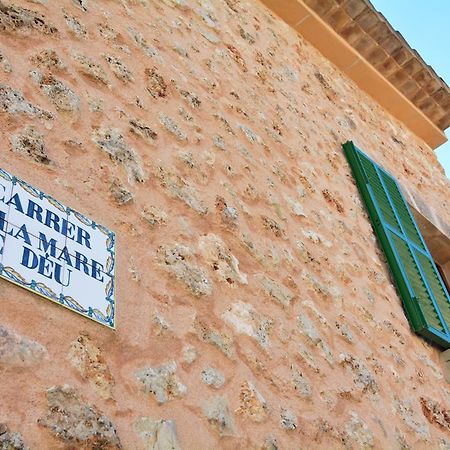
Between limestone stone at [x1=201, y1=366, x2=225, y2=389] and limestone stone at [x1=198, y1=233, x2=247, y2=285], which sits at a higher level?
limestone stone at [x1=198, y1=233, x2=247, y2=285]

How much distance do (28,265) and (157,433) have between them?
1.84ft

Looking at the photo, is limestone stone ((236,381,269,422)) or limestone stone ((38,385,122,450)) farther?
limestone stone ((236,381,269,422))

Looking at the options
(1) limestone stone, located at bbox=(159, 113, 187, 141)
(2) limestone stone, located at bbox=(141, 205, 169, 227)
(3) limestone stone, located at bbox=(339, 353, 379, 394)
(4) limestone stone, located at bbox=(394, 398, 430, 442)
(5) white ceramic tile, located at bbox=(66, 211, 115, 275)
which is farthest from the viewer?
(4) limestone stone, located at bbox=(394, 398, 430, 442)

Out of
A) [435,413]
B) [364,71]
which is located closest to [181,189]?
[435,413]

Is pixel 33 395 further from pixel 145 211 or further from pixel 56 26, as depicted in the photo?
pixel 56 26

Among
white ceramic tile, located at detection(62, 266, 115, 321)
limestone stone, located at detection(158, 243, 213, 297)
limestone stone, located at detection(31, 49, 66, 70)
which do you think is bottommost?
limestone stone, located at detection(158, 243, 213, 297)

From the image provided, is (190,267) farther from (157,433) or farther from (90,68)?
(90,68)

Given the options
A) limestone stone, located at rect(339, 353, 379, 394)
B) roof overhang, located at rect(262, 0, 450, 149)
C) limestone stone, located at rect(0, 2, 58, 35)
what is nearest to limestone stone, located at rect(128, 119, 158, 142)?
limestone stone, located at rect(0, 2, 58, 35)

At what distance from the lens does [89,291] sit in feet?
5.07

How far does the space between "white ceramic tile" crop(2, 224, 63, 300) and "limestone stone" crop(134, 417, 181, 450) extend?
41 centimetres

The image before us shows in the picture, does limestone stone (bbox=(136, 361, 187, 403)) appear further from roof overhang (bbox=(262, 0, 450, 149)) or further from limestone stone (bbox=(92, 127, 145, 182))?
roof overhang (bbox=(262, 0, 450, 149))

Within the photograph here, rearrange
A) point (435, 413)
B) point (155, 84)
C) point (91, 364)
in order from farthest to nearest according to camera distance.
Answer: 1. point (435, 413)
2. point (155, 84)
3. point (91, 364)

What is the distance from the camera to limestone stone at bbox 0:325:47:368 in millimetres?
1286

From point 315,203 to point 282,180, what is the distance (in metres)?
0.33
